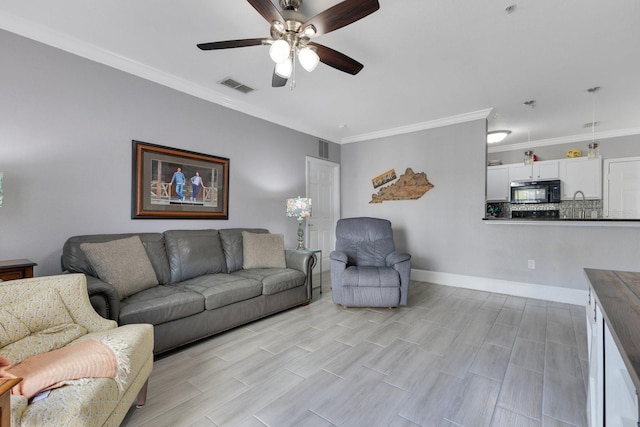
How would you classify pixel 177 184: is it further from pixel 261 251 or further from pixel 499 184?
pixel 499 184

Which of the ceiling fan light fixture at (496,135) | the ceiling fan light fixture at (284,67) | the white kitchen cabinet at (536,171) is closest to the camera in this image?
the ceiling fan light fixture at (284,67)

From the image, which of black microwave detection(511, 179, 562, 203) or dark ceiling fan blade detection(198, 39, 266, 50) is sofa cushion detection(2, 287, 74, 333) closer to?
dark ceiling fan blade detection(198, 39, 266, 50)

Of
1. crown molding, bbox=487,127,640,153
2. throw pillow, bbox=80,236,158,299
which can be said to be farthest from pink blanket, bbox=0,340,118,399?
crown molding, bbox=487,127,640,153

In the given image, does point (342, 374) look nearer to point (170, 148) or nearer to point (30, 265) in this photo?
point (30, 265)

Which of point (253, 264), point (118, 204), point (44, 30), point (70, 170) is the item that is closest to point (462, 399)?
point (253, 264)

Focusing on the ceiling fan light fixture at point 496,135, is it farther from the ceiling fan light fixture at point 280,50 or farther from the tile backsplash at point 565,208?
the ceiling fan light fixture at point 280,50

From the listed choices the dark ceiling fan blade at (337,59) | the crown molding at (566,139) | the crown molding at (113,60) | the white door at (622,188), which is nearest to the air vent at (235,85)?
the crown molding at (113,60)

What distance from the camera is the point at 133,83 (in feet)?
9.33

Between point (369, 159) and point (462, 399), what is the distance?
4.15 m

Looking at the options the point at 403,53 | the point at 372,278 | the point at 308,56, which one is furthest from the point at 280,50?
the point at 372,278

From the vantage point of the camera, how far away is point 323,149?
206 inches

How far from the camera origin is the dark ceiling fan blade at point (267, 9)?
1590 mm

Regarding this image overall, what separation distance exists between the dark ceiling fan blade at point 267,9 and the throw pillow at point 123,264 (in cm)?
214

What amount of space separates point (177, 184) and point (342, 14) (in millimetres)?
2476
